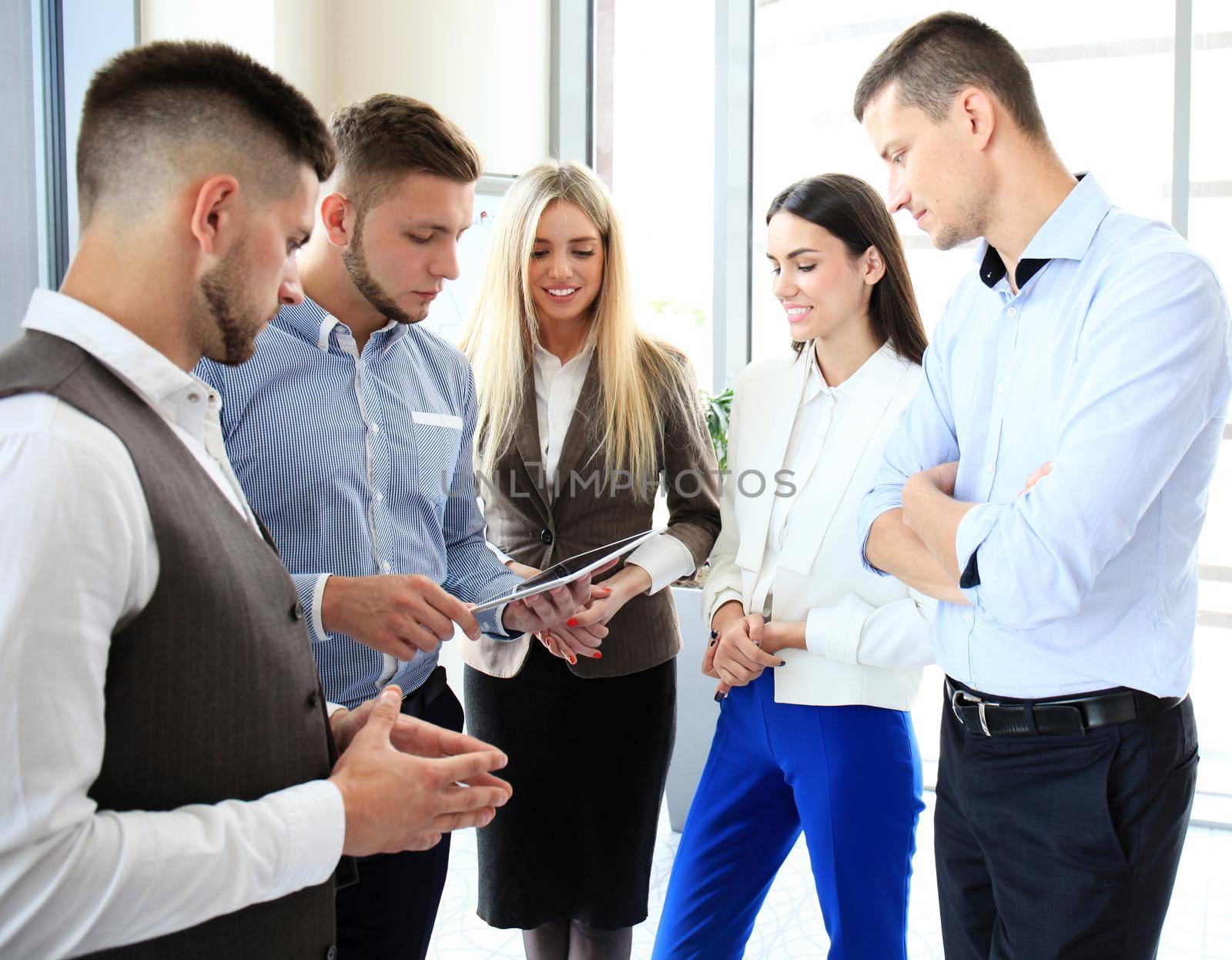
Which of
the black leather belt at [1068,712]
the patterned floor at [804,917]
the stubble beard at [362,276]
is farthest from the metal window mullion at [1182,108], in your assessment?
the stubble beard at [362,276]

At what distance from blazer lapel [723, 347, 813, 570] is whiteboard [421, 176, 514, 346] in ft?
7.07

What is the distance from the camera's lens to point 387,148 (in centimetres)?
169

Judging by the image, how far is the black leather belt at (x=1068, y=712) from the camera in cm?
131

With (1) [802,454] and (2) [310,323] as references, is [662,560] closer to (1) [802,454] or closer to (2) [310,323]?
(1) [802,454]

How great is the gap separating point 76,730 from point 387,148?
119cm

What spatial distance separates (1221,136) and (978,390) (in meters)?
2.81

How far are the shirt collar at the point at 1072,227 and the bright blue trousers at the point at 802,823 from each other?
35.3 inches

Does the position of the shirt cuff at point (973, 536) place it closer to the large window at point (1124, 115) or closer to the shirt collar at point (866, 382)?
the shirt collar at point (866, 382)

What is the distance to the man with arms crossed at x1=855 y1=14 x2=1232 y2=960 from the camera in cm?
125

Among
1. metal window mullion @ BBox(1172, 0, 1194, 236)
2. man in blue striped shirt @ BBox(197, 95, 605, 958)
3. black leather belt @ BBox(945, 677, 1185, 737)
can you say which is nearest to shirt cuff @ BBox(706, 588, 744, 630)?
man in blue striped shirt @ BBox(197, 95, 605, 958)

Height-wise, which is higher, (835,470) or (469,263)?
(469,263)

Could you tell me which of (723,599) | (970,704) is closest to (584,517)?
(723,599)

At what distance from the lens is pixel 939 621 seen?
60.5 inches

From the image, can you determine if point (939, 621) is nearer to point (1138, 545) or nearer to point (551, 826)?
point (1138, 545)
